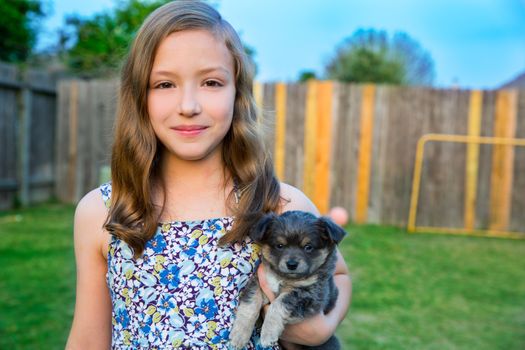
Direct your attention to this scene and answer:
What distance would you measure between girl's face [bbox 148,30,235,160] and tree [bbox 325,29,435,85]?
18.8 m

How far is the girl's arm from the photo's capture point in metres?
2.56

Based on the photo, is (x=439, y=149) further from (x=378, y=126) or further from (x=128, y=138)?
(x=128, y=138)

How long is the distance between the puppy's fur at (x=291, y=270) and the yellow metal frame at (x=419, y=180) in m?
8.76

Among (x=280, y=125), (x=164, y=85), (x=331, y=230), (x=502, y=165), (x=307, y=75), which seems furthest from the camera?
(x=307, y=75)

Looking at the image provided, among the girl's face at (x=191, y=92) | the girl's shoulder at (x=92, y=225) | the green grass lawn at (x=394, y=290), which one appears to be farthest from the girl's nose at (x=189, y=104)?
the green grass lawn at (x=394, y=290)

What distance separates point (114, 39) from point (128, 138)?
53.9ft

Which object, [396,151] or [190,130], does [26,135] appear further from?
[190,130]

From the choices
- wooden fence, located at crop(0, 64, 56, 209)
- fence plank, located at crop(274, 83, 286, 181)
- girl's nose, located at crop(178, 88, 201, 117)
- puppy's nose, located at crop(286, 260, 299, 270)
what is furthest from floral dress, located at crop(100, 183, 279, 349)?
wooden fence, located at crop(0, 64, 56, 209)

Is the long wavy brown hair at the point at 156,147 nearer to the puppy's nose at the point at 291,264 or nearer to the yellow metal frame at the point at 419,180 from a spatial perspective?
the puppy's nose at the point at 291,264

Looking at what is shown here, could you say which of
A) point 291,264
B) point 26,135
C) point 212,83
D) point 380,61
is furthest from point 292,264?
point 380,61

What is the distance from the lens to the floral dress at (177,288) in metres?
2.36

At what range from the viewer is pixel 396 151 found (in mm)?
11469

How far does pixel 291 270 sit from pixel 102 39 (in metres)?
17.5

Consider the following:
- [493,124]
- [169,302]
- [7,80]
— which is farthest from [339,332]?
[7,80]
